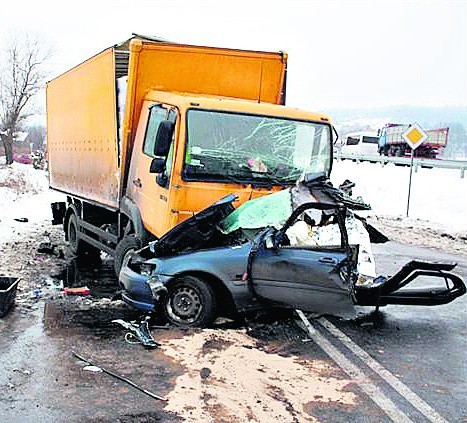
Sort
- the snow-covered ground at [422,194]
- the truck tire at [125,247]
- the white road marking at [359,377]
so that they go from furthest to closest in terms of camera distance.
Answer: the snow-covered ground at [422,194], the truck tire at [125,247], the white road marking at [359,377]

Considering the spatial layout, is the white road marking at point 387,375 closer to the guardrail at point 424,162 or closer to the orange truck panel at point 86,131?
the orange truck panel at point 86,131

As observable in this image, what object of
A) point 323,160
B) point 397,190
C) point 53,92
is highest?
point 53,92

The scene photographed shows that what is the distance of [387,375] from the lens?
5.64 m

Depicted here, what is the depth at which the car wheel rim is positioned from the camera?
22.1 feet

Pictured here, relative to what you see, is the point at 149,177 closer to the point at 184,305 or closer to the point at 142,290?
the point at 142,290

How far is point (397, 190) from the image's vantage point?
26000mm

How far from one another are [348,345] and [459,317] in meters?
2.24

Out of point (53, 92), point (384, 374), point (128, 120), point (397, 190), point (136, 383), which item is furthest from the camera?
point (397, 190)

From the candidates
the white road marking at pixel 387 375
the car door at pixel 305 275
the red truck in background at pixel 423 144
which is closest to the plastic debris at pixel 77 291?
the car door at pixel 305 275

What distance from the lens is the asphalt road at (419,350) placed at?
5078 mm

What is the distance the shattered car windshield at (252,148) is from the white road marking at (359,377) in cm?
188

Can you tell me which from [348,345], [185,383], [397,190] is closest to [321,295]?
[348,345]

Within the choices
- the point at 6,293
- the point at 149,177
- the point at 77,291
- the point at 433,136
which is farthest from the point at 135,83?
the point at 433,136

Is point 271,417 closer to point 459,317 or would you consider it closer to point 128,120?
point 459,317
